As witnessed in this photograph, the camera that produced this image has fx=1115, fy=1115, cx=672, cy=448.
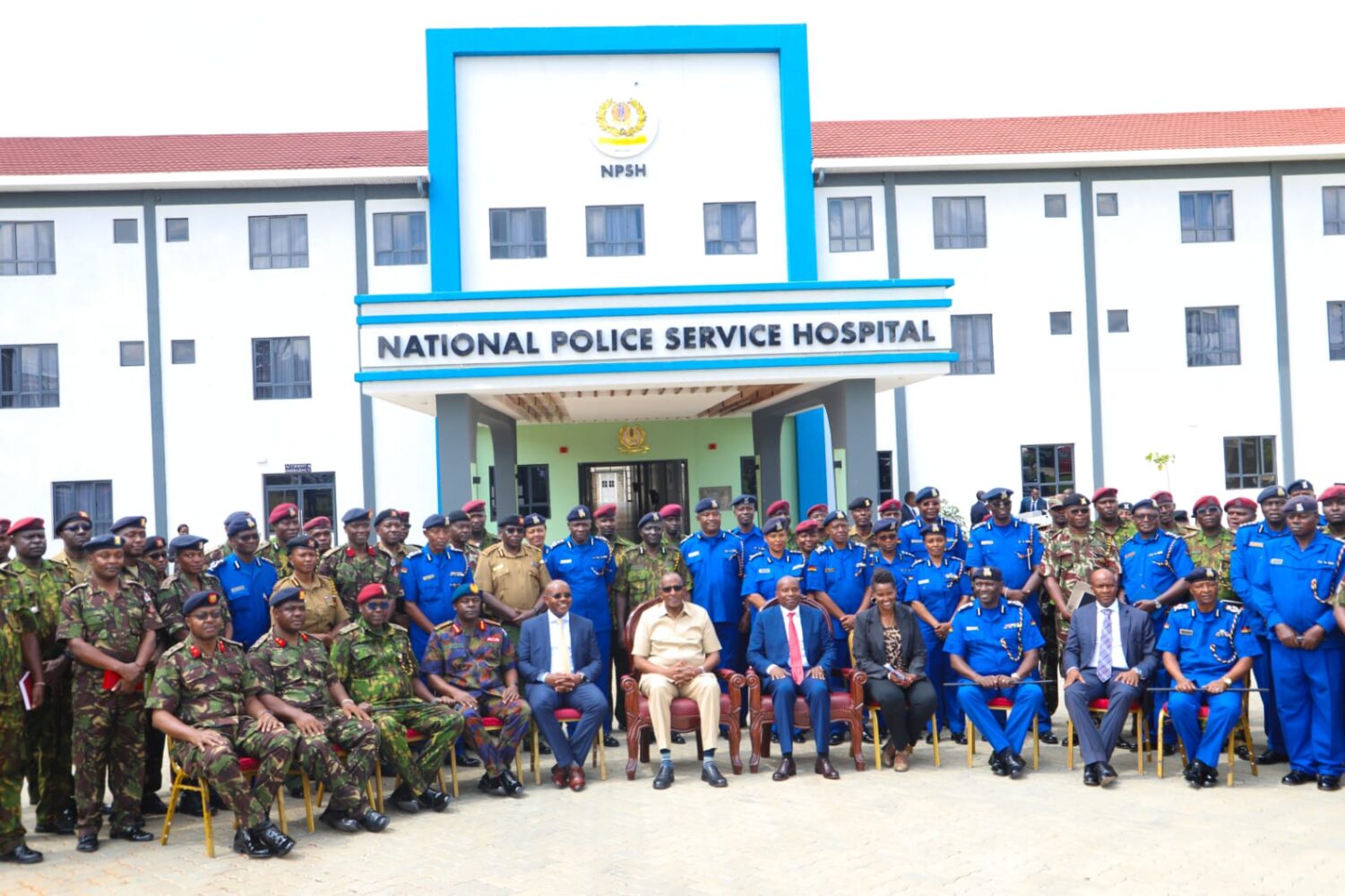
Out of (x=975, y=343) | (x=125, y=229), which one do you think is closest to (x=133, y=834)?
(x=125, y=229)

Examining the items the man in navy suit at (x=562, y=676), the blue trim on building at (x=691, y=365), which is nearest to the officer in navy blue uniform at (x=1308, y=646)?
the man in navy suit at (x=562, y=676)

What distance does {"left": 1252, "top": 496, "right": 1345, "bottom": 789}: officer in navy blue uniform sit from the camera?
22.6ft

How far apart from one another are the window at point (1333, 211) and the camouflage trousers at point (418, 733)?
22.2 meters

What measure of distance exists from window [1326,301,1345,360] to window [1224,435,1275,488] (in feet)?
7.42

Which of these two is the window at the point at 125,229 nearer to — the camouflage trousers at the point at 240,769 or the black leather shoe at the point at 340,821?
the camouflage trousers at the point at 240,769

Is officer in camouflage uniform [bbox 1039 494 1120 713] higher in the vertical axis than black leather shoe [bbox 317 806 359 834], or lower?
higher

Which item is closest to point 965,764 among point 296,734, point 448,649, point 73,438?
point 448,649

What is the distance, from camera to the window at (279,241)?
2147 cm

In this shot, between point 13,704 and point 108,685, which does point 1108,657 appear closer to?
point 108,685

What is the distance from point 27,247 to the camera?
69.8 ft

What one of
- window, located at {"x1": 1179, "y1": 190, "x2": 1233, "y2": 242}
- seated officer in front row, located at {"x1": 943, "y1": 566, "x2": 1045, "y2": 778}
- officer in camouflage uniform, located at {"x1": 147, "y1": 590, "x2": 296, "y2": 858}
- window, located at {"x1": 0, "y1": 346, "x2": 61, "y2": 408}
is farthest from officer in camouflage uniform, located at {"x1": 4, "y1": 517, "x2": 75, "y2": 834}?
window, located at {"x1": 1179, "y1": 190, "x2": 1233, "y2": 242}

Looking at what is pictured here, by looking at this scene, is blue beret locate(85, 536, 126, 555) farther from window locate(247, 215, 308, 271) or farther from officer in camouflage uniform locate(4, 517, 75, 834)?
window locate(247, 215, 308, 271)

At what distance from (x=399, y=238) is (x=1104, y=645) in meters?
Result: 17.1

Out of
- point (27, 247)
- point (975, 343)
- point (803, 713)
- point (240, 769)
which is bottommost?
point (803, 713)
